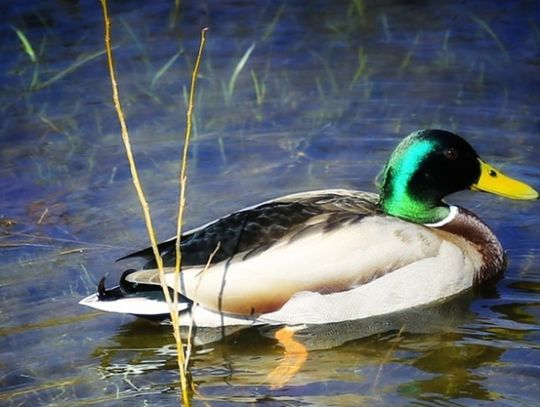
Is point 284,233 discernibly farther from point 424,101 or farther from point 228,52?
point 228,52

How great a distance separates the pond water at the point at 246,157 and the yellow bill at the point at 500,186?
375 mm

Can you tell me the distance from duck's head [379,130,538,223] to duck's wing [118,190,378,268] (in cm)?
26

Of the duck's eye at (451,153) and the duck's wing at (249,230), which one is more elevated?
the duck's eye at (451,153)

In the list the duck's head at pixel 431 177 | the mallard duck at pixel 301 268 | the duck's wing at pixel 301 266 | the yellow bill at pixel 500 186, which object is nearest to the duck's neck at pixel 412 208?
the duck's head at pixel 431 177

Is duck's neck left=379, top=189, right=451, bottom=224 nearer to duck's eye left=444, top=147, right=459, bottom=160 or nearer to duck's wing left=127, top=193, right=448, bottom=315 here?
duck's eye left=444, top=147, right=459, bottom=160

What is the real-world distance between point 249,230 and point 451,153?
4.02 ft

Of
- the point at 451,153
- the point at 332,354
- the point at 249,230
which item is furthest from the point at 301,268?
the point at 451,153

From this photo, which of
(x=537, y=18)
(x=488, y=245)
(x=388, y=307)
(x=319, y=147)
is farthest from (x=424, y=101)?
(x=388, y=307)

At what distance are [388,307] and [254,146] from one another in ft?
8.33

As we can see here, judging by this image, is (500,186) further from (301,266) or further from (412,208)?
(301,266)

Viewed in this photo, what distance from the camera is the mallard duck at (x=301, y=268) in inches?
261

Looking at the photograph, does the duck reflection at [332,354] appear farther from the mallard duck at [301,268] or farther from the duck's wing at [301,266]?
the duck's wing at [301,266]

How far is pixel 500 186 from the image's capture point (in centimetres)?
737

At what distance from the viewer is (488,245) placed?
730cm
